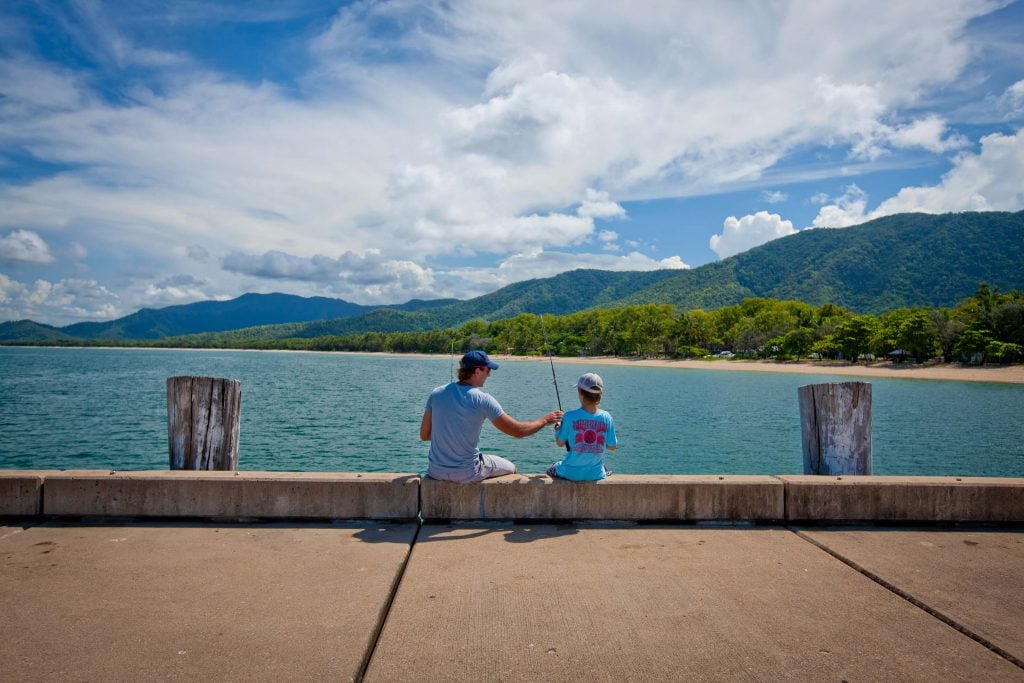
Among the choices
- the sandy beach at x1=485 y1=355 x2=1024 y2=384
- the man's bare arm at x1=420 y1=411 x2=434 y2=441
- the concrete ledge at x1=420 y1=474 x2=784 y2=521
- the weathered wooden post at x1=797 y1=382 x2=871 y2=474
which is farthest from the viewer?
the sandy beach at x1=485 y1=355 x2=1024 y2=384

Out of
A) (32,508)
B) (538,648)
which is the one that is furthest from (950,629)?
(32,508)

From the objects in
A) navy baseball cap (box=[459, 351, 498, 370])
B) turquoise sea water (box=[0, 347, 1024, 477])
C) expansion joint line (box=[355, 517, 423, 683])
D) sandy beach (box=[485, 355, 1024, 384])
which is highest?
navy baseball cap (box=[459, 351, 498, 370])

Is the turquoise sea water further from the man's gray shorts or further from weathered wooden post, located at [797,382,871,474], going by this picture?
the man's gray shorts

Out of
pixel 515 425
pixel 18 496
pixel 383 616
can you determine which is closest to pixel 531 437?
pixel 515 425

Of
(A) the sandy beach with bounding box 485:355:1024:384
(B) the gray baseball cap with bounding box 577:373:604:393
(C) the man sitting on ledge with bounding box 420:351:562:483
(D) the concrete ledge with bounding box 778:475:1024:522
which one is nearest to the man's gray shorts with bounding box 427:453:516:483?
(C) the man sitting on ledge with bounding box 420:351:562:483

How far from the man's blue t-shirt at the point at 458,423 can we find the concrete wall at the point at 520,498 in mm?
242

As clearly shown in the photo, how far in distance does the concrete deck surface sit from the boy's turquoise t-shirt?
0.52 m

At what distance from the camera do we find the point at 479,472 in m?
5.66

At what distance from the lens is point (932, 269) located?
531 ft

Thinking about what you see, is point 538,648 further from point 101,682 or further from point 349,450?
point 349,450

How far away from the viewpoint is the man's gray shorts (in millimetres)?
5559

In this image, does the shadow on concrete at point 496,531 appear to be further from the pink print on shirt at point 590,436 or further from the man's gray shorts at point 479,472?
the pink print on shirt at point 590,436

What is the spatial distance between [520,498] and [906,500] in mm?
3518

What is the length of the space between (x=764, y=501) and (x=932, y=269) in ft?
628
